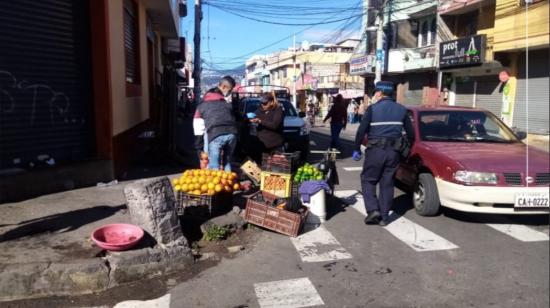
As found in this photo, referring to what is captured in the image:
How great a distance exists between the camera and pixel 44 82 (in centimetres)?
717

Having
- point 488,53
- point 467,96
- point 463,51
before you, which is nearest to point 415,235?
point 467,96

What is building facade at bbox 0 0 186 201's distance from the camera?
6.63 m

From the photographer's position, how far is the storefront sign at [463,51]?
791 inches

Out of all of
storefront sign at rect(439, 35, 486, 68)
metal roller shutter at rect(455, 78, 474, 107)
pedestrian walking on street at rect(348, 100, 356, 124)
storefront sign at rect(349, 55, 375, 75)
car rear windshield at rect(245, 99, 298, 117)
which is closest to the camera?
metal roller shutter at rect(455, 78, 474, 107)

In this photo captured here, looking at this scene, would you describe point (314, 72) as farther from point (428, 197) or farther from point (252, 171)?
point (428, 197)

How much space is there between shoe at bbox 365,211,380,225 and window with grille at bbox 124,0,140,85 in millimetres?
7459

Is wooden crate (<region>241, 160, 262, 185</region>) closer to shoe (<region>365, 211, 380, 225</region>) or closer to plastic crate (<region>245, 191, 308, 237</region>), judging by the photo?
plastic crate (<region>245, 191, 308, 237</region>)

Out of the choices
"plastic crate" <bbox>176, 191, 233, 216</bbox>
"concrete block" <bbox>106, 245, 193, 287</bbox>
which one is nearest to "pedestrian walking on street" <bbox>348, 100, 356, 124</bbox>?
"plastic crate" <bbox>176, 191, 233, 216</bbox>

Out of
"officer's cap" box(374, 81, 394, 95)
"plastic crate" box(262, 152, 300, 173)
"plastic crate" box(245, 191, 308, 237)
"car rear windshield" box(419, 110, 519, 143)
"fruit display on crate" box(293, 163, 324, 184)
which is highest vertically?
"officer's cap" box(374, 81, 394, 95)

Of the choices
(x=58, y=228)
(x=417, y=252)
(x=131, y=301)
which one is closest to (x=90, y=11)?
(x=58, y=228)

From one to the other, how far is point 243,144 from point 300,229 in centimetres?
677

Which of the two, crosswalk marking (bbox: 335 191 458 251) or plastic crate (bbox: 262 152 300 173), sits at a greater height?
plastic crate (bbox: 262 152 300 173)

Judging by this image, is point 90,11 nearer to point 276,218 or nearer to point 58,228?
point 58,228

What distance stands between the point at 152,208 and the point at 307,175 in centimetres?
272
